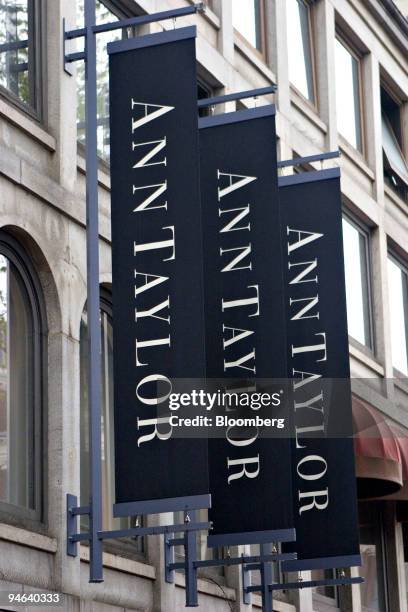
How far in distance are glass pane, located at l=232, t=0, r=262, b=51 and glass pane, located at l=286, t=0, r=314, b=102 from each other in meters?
1.28

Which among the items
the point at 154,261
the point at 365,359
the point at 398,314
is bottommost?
the point at 154,261

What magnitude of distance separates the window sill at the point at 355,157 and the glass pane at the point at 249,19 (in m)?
2.95

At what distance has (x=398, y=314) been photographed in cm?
2744

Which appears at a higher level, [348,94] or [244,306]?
[348,94]

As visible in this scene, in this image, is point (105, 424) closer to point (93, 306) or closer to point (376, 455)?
point (93, 306)

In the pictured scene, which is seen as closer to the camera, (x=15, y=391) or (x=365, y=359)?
(x=15, y=391)

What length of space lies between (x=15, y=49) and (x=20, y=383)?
338 centimetres

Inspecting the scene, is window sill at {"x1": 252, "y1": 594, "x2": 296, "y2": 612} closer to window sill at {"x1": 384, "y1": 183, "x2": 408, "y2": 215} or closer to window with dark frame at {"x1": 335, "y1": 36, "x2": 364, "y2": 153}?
window with dark frame at {"x1": 335, "y1": 36, "x2": 364, "y2": 153}

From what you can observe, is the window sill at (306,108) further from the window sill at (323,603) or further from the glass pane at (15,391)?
the glass pane at (15,391)

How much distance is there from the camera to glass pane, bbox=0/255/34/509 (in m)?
14.2

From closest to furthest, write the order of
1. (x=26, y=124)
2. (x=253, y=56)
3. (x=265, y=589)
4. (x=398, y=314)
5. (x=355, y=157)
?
(x=26, y=124) < (x=265, y=589) < (x=253, y=56) < (x=355, y=157) < (x=398, y=314)

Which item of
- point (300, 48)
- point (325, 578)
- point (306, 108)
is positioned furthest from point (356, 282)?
point (325, 578)

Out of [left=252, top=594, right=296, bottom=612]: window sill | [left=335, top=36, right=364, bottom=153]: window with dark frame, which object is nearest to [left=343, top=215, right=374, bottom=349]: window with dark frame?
[left=335, top=36, right=364, bottom=153]: window with dark frame

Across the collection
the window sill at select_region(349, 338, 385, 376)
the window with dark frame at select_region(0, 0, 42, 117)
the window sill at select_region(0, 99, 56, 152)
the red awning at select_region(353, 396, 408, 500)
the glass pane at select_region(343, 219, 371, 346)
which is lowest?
the red awning at select_region(353, 396, 408, 500)
